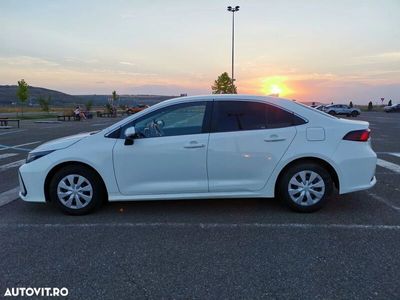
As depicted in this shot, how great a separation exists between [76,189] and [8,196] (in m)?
1.80

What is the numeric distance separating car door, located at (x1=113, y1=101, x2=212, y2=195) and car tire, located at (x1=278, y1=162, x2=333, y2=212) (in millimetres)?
1133

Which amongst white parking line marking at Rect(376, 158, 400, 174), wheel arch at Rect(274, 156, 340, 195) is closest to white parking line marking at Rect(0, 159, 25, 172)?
wheel arch at Rect(274, 156, 340, 195)

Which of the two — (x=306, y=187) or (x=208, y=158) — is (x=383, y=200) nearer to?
(x=306, y=187)

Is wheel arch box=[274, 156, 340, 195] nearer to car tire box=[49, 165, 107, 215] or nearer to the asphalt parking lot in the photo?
the asphalt parking lot

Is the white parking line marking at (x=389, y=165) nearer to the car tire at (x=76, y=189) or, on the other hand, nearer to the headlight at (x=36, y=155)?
the car tire at (x=76, y=189)

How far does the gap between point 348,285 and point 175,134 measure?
2.68 meters

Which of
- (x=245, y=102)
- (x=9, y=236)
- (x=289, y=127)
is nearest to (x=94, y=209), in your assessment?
(x=9, y=236)

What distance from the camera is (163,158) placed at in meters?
4.37

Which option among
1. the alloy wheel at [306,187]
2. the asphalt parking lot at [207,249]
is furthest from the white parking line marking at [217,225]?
the alloy wheel at [306,187]

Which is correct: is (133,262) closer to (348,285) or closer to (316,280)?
(316,280)

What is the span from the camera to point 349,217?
444 centimetres

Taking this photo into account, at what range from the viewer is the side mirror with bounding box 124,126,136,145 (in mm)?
4309

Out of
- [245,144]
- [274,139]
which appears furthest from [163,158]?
[274,139]

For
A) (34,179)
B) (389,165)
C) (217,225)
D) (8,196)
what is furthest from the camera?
(389,165)
